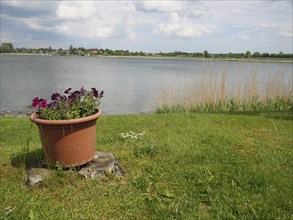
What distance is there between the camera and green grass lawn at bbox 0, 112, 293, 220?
98.4 inches

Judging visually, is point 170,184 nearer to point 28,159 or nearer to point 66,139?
point 66,139

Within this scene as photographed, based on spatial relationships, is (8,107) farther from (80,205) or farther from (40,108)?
(80,205)

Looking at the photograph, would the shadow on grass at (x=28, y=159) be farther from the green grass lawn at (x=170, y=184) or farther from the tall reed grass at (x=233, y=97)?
the tall reed grass at (x=233, y=97)

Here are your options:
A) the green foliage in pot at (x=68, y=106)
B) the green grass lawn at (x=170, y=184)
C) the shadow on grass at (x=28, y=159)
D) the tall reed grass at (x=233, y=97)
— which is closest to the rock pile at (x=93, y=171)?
the green grass lawn at (x=170, y=184)

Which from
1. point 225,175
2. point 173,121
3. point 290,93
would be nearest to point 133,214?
point 225,175

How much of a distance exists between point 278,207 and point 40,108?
2.70 meters

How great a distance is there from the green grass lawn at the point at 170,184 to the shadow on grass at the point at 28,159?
19 millimetres

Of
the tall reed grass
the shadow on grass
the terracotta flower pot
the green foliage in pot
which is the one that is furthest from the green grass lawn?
the tall reed grass

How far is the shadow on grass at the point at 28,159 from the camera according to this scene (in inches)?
133

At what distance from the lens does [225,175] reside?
10.7ft

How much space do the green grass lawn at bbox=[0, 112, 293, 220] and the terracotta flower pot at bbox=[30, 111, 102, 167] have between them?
7.0 inches

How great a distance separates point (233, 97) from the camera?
9.20 metres

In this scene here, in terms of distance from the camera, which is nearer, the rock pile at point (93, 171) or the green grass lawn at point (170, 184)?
the green grass lawn at point (170, 184)

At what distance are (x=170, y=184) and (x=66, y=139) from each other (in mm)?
1249
